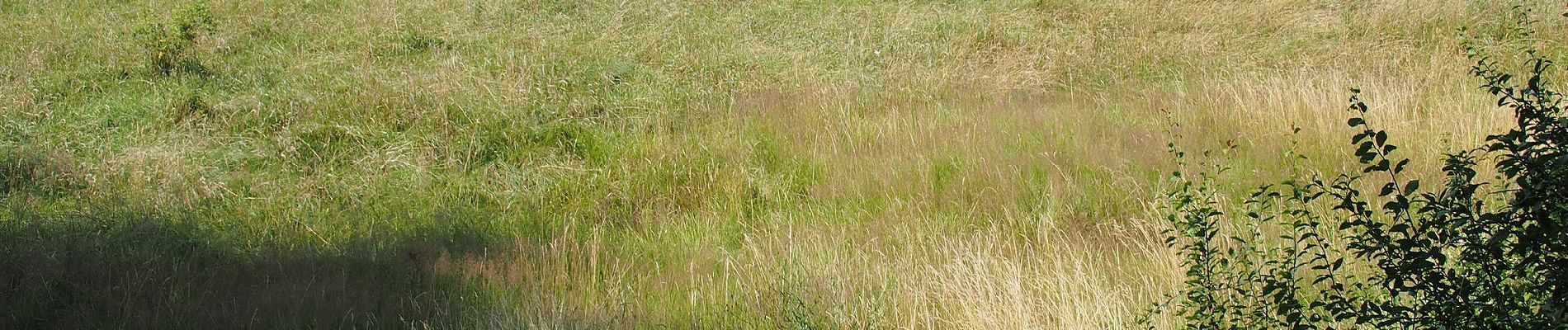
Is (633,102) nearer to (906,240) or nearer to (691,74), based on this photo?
(691,74)

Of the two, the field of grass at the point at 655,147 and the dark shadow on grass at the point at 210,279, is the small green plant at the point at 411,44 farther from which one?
the dark shadow on grass at the point at 210,279

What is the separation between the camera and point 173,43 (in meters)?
9.50

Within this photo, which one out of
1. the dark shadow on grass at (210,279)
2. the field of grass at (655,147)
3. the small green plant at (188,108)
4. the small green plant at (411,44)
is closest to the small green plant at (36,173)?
the field of grass at (655,147)

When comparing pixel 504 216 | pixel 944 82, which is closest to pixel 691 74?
pixel 944 82

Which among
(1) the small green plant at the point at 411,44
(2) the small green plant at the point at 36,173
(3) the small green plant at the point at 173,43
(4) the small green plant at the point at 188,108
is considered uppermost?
(1) the small green plant at the point at 411,44

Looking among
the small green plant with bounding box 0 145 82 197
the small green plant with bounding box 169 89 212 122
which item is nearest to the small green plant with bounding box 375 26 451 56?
the small green plant with bounding box 169 89 212 122

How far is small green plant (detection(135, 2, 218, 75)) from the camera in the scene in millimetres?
9391

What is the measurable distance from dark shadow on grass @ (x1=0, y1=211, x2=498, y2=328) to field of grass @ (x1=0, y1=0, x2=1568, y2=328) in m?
0.02

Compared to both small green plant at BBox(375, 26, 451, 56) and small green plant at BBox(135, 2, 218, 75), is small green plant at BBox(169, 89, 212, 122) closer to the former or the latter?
A: small green plant at BBox(135, 2, 218, 75)

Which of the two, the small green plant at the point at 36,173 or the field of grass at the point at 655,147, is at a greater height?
the field of grass at the point at 655,147

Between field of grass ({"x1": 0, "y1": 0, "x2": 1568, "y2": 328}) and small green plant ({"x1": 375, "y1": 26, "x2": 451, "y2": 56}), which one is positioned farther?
small green plant ({"x1": 375, "y1": 26, "x2": 451, "y2": 56})

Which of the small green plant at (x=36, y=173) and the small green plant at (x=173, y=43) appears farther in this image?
the small green plant at (x=173, y=43)

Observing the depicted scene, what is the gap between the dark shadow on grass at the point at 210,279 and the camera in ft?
13.0

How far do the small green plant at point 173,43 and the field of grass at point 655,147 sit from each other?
42 mm
